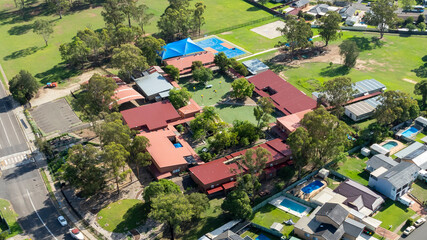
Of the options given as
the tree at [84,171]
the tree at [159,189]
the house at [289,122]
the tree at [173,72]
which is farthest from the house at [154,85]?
the tree at [159,189]

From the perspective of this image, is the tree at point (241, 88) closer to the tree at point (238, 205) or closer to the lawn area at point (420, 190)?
the tree at point (238, 205)

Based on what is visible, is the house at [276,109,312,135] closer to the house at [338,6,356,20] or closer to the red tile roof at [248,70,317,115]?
the red tile roof at [248,70,317,115]

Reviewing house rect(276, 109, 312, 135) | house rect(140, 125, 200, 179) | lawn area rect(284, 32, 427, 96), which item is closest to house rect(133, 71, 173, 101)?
house rect(140, 125, 200, 179)

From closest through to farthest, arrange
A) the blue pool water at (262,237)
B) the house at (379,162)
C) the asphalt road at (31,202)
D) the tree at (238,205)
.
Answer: the tree at (238,205) < the blue pool water at (262,237) < the asphalt road at (31,202) < the house at (379,162)

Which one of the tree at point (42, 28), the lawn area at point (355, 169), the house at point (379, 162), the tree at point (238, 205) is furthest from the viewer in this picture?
the tree at point (42, 28)

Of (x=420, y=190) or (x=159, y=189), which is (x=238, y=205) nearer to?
(x=159, y=189)

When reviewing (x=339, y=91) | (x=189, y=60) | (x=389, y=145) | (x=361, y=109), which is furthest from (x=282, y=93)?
(x=189, y=60)
